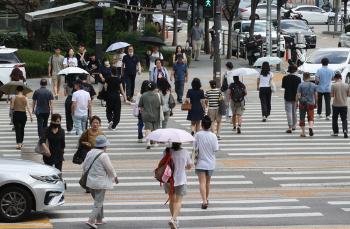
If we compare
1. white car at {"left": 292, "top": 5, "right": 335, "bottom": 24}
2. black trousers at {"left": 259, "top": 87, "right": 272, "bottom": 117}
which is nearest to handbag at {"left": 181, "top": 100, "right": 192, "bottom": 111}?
black trousers at {"left": 259, "top": 87, "right": 272, "bottom": 117}

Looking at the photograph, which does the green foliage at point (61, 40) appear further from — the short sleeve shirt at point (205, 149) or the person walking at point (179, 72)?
the short sleeve shirt at point (205, 149)

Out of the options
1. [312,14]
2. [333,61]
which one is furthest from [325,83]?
[312,14]

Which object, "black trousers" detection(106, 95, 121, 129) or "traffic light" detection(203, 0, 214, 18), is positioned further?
"traffic light" detection(203, 0, 214, 18)

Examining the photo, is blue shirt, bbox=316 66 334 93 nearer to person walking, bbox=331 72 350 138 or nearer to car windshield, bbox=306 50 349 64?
person walking, bbox=331 72 350 138

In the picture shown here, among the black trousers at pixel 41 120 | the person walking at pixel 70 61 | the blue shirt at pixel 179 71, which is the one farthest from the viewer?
the person walking at pixel 70 61

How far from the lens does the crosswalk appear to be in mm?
16812

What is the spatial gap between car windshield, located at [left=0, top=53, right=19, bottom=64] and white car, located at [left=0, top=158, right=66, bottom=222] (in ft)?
63.0

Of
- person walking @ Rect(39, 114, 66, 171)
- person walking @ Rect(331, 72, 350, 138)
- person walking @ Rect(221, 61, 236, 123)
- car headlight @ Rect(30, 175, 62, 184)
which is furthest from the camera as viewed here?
person walking @ Rect(221, 61, 236, 123)

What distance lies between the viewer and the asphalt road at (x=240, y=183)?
1656 cm

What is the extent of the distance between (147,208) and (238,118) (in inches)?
375

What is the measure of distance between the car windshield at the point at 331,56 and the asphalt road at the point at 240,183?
6.65 meters

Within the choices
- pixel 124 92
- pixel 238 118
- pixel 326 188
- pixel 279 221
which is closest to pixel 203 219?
pixel 279 221

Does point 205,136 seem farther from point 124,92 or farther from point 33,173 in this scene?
point 124,92

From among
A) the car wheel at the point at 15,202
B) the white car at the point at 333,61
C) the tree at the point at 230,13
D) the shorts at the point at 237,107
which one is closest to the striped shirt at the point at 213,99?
the shorts at the point at 237,107
